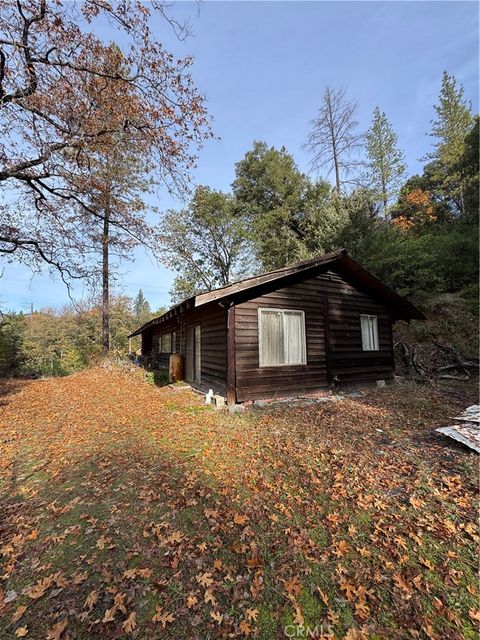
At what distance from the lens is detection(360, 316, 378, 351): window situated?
1078 cm

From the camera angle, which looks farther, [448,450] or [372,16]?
[372,16]

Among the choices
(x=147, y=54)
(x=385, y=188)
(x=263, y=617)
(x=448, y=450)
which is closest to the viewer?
(x=263, y=617)

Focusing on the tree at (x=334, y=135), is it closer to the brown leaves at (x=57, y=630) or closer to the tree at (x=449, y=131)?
the tree at (x=449, y=131)

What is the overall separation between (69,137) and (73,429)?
704 centimetres

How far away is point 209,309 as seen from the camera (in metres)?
9.71

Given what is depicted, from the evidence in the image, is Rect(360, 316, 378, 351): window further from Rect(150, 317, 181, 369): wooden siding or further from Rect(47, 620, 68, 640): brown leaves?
Rect(47, 620, 68, 640): brown leaves

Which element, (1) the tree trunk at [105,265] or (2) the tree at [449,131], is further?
(2) the tree at [449,131]

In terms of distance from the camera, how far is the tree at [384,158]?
23.2m

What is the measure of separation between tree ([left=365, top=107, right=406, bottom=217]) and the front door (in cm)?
1954

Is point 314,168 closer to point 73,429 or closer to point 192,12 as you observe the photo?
point 192,12

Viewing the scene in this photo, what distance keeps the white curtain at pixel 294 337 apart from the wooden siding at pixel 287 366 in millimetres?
183

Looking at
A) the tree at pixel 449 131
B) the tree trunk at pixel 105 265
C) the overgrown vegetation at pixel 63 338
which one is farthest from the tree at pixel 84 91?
the tree at pixel 449 131

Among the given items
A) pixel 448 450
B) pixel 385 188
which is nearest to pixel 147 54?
pixel 448 450

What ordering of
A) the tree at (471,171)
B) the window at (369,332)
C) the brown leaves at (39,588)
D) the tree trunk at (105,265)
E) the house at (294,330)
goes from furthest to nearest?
the tree at (471,171) < the window at (369,332) < the tree trunk at (105,265) < the house at (294,330) < the brown leaves at (39,588)
